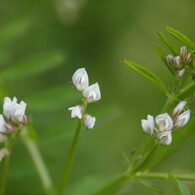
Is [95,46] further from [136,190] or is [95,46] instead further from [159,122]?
[159,122]

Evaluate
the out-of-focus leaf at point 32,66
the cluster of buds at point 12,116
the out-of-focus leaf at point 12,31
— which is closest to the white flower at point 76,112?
the cluster of buds at point 12,116

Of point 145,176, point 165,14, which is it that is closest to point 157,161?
point 145,176

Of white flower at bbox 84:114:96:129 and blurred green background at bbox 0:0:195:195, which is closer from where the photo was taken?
white flower at bbox 84:114:96:129

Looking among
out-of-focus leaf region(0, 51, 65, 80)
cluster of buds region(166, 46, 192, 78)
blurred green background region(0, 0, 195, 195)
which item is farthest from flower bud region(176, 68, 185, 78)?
blurred green background region(0, 0, 195, 195)

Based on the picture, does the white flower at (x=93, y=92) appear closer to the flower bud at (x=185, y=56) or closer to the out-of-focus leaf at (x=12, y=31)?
the flower bud at (x=185, y=56)

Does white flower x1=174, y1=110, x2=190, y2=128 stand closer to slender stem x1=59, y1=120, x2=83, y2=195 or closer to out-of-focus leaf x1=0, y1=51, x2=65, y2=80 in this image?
slender stem x1=59, y1=120, x2=83, y2=195

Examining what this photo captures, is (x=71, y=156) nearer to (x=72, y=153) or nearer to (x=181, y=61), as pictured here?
(x=72, y=153)

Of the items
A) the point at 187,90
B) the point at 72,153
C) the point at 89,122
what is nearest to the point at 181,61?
the point at 187,90

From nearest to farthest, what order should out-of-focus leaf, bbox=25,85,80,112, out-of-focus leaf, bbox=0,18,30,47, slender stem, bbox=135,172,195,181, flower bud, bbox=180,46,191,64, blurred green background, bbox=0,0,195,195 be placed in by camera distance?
flower bud, bbox=180,46,191,64 → slender stem, bbox=135,172,195,181 → out-of-focus leaf, bbox=25,85,80,112 → out-of-focus leaf, bbox=0,18,30,47 → blurred green background, bbox=0,0,195,195
